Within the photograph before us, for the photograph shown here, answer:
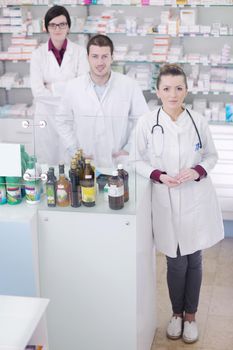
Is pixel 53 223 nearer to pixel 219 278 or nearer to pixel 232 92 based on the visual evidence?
pixel 219 278

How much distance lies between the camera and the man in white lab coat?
12.5 ft

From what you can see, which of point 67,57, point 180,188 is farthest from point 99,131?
point 67,57

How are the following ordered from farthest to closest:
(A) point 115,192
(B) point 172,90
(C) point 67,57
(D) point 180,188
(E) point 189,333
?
(C) point 67,57 → (E) point 189,333 → (D) point 180,188 → (B) point 172,90 → (A) point 115,192

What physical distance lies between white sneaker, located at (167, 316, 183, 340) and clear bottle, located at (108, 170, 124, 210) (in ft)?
3.82

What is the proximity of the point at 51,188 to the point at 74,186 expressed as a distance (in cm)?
13

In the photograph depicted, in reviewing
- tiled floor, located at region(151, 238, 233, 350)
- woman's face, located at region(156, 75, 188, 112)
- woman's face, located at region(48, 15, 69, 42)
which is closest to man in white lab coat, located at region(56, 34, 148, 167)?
woman's face, located at region(156, 75, 188, 112)

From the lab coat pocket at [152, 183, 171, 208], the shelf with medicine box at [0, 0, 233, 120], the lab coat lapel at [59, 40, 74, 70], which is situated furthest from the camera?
the shelf with medicine box at [0, 0, 233, 120]

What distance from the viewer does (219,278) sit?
5188 mm

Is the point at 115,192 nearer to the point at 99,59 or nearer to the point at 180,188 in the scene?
the point at 180,188

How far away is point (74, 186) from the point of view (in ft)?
11.5

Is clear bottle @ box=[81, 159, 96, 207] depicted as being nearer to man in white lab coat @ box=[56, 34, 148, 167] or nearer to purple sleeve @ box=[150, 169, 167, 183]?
man in white lab coat @ box=[56, 34, 148, 167]

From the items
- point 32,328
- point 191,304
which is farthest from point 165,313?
point 32,328

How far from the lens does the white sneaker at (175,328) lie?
14.0 feet

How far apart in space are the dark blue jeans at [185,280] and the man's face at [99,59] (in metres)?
1.32
